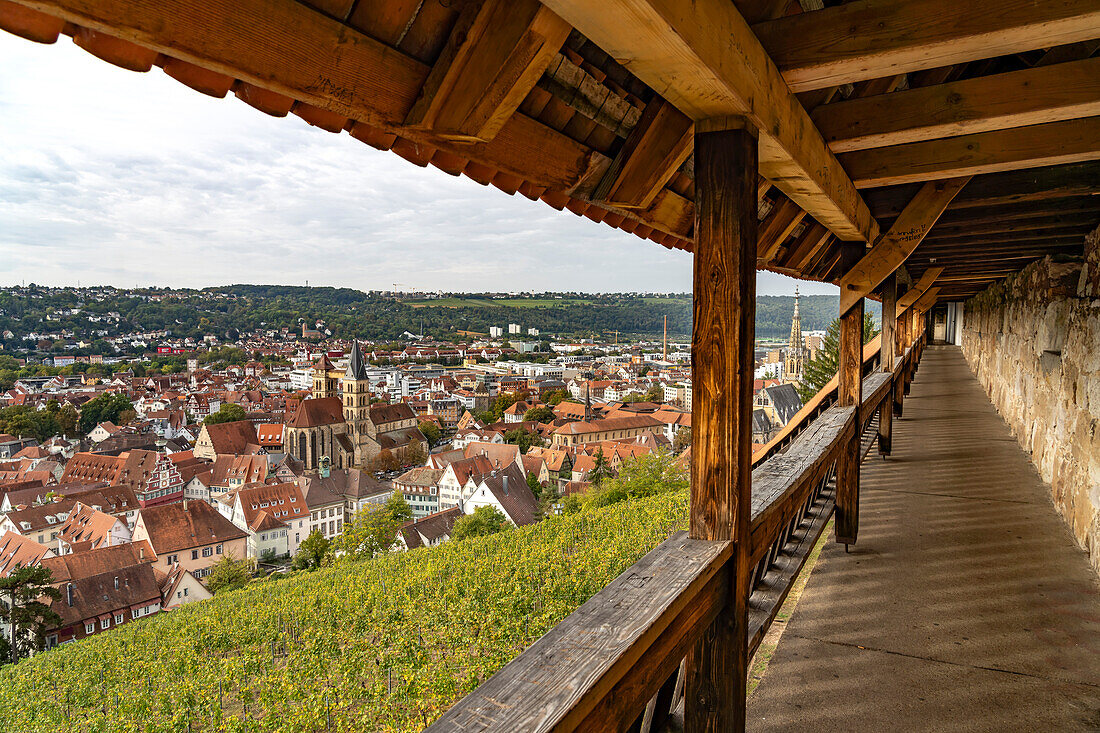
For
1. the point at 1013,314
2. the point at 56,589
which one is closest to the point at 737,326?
the point at 1013,314

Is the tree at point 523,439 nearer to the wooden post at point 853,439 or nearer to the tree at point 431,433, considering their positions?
the tree at point 431,433

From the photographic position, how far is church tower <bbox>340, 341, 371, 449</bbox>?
188 feet

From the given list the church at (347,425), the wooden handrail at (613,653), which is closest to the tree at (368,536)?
the church at (347,425)

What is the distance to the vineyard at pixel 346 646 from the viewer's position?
12.7 m

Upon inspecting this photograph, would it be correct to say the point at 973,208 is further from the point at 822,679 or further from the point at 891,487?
the point at 822,679

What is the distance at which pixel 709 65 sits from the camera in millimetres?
1073

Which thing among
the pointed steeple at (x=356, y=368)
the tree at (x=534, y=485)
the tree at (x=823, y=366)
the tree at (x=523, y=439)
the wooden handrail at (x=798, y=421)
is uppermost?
the wooden handrail at (x=798, y=421)

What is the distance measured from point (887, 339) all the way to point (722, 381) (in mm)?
5480

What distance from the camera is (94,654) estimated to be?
19.4 m

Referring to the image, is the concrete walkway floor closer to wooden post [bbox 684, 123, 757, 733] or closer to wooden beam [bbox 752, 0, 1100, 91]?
wooden post [bbox 684, 123, 757, 733]

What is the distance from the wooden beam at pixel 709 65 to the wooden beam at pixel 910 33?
3.0 inches

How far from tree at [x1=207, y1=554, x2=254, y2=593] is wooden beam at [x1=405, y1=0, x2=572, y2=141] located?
34.3 metres

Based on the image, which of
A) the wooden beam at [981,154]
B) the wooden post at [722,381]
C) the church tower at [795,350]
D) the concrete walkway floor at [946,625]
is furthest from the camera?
the church tower at [795,350]

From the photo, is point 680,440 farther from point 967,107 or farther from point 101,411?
point 967,107
